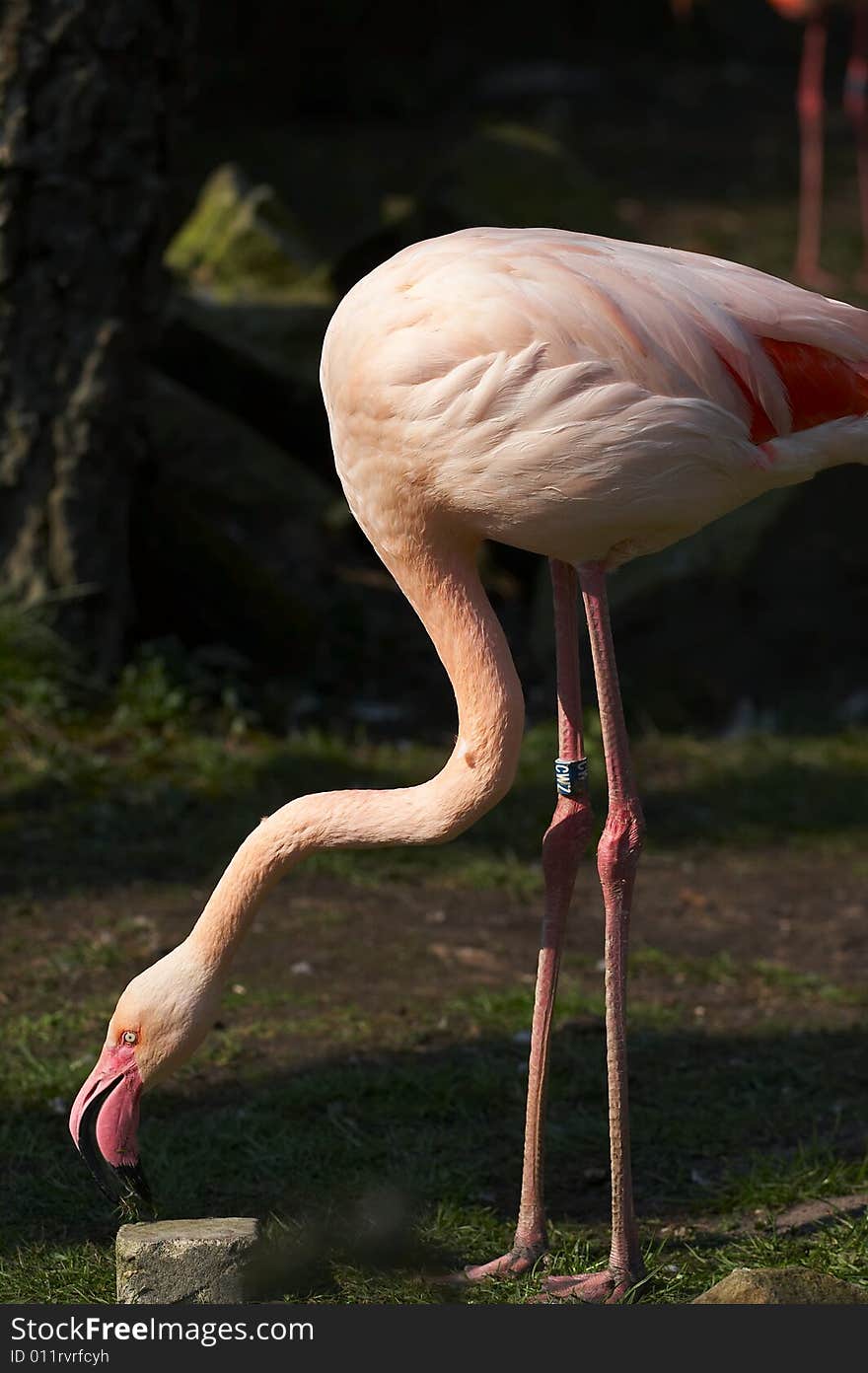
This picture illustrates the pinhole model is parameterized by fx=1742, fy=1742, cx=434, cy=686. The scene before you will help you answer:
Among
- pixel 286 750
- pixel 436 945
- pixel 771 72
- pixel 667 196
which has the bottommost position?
pixel 436 945

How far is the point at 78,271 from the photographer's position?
634 centimetres

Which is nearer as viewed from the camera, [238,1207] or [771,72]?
[238,1207]

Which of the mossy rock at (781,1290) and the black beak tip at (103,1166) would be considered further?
the black beak tip at (103,1166)

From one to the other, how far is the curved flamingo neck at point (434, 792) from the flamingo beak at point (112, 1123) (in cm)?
29

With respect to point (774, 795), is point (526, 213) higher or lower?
higher

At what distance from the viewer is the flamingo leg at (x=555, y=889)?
3.72 m

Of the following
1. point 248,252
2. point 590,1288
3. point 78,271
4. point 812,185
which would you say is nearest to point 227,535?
A: point 78,271

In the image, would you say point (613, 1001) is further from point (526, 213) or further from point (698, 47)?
point (698, 47)

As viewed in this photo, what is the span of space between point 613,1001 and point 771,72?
15679 mm

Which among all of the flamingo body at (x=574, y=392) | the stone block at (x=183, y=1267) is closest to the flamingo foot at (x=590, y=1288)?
the stone block at (x=183, y=1267)

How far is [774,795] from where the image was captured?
6438 mm

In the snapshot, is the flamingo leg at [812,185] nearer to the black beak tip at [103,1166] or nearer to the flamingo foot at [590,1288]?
the flamingo foot at [590,1288]

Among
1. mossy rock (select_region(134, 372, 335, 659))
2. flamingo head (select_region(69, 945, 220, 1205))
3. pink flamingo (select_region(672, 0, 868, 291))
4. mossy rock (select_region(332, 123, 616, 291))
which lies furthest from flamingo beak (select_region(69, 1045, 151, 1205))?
pink flamingo (select_region(672, 0, 868, 291))

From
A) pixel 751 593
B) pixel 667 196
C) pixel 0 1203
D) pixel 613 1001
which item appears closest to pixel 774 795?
pixel 751 593
